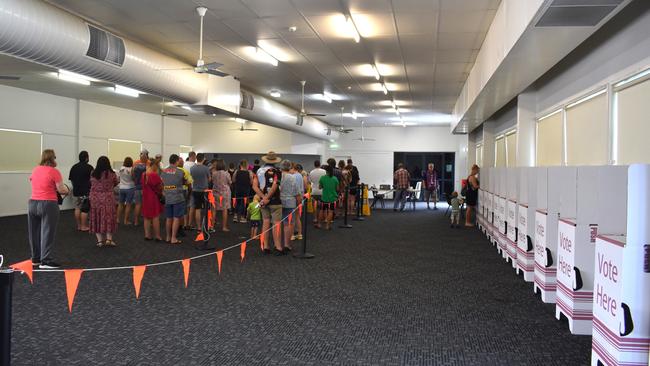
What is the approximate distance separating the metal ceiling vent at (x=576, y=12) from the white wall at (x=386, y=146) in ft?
56.5

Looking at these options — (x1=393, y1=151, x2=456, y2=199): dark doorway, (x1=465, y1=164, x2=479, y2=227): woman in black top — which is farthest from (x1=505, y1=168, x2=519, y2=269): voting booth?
(x1=393, y1=151, x2=456, y2=199): dark doorway

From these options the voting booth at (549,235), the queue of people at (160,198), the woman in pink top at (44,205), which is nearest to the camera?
the voting booth at (549,235)

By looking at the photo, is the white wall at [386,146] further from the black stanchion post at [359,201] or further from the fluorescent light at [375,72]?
the fluorescent light at [375,72]

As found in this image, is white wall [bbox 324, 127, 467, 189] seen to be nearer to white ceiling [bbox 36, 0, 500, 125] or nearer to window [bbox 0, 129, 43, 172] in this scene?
white ceiling [bbox 36, 0, 500, 125]

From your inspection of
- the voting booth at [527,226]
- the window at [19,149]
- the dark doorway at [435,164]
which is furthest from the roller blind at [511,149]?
the window at [19,149]

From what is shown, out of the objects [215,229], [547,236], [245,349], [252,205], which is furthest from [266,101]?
[245,349]

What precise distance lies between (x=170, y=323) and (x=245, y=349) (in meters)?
0.88

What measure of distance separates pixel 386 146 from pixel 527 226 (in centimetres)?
1634

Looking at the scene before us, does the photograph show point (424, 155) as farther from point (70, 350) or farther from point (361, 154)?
point (70, 350)

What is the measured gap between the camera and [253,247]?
784cm

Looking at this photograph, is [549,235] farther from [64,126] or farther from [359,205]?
[64,126]

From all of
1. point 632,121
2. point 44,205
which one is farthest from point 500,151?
point 44,205

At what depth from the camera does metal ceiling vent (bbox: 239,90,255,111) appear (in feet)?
34.9

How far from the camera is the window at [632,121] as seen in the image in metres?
4.50
